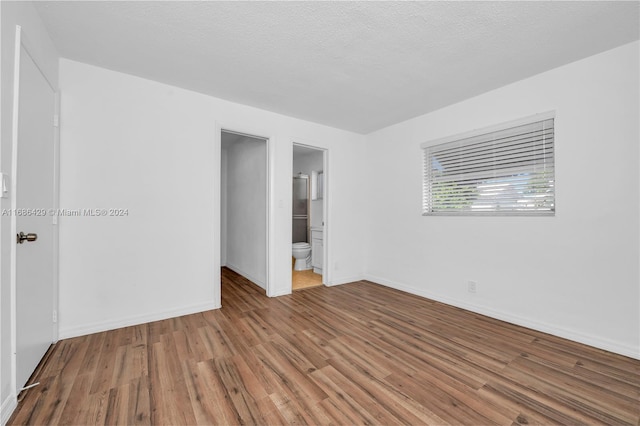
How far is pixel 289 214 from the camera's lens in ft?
12.1

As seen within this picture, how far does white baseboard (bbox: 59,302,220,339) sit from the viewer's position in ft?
7.64

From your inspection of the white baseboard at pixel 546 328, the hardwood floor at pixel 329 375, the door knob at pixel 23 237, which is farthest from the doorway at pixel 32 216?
the white baseboard at pixel 546 328

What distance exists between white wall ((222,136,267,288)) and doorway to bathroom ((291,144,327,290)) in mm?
921

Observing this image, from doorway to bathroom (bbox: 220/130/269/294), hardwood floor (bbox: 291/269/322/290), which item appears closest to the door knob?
doorway to bathroom (bbox: 220/130/269/294)

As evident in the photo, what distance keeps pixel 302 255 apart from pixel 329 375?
3.26m

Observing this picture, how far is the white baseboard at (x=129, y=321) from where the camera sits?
2.33 meters

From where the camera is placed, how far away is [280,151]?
3590mm

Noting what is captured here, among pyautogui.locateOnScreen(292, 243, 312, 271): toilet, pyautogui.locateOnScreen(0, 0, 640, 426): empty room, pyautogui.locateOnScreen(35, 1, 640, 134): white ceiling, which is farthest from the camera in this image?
pyautogui.locateOnScreen(292, 243, 312, 271): toilet

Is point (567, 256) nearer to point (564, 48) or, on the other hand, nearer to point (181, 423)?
point (564, 48)

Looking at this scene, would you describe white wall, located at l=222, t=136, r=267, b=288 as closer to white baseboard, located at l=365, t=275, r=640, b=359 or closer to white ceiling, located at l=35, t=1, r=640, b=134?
white ceiling, located at l=35, t=1, r=640, b=134

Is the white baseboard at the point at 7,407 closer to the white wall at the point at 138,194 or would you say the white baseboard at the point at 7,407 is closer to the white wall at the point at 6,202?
the white wall at the point at 6,202

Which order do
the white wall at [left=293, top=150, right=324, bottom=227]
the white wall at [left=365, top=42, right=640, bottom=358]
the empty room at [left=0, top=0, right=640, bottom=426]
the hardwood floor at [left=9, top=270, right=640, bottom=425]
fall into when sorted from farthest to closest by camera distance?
the white wall at [left=293, top=150, right=324, bottom=227] → the white wall at [left=365, top=42, right=640, bottom=358] → the empty room at [left=0, top=0, right=640, bottom=426] → the hardwood floor at [left=9, top=270, right=640, bottom=425]

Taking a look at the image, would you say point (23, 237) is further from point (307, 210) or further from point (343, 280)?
point (307, 210)

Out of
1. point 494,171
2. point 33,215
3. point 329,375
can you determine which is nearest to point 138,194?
point 33,215
